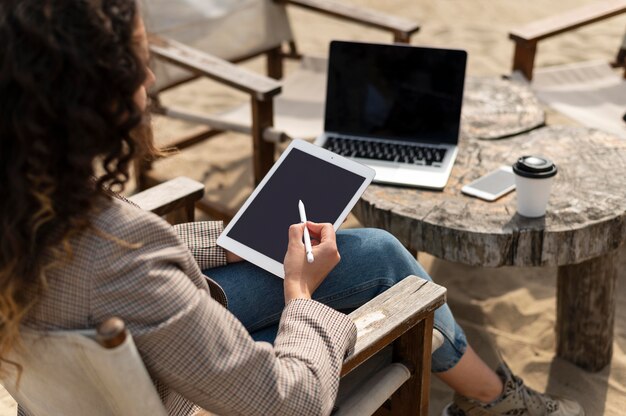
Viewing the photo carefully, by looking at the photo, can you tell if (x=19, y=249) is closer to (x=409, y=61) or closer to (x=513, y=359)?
(x=409, y=61)

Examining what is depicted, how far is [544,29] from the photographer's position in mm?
3170

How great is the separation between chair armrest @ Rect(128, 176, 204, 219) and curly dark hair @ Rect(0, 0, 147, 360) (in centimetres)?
82

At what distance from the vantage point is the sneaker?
1946 millimetres

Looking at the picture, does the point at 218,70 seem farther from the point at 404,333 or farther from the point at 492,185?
the point at 404,333

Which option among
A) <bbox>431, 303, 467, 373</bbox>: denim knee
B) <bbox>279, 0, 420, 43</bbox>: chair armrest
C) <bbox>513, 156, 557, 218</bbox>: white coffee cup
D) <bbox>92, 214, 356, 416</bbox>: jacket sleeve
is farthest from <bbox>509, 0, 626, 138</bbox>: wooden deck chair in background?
<bbox>92, 214, 356, 416</bbox>: jacket sleeve

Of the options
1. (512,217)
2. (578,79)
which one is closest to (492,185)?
(512,217)

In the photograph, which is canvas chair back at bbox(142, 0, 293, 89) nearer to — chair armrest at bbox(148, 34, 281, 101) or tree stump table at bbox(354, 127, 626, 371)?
chair armrest at bbox(148, 34, 281, 101)

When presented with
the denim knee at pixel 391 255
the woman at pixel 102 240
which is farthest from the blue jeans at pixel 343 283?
the woman at pixel 102 240

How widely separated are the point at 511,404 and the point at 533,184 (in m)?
0.54

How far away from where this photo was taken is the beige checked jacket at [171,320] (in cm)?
107

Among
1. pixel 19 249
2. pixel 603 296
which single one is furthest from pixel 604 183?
pixel 19 249

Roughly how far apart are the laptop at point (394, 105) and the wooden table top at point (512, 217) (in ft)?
0.42

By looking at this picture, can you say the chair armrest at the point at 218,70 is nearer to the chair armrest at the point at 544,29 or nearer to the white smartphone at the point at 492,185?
the white smartphone at the point at 492,185

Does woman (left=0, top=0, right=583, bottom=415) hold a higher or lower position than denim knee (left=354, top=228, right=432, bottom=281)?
higher
